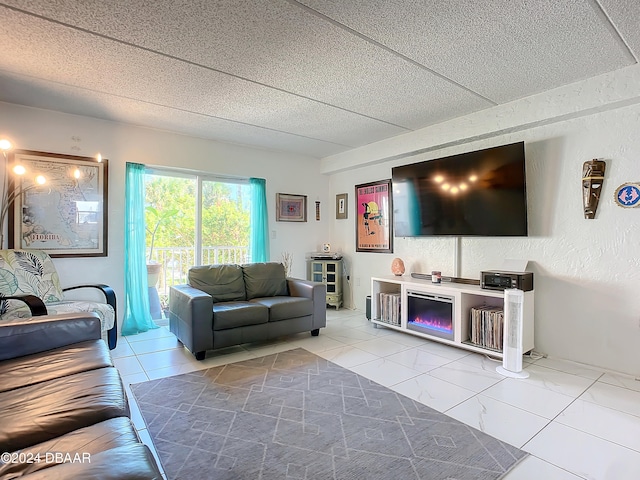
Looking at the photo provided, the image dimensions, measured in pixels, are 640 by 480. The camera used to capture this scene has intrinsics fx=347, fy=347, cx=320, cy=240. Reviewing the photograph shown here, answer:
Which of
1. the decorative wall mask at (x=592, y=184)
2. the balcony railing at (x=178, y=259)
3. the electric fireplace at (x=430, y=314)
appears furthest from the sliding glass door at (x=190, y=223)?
the decorative wall mask at (x=592, y=184)

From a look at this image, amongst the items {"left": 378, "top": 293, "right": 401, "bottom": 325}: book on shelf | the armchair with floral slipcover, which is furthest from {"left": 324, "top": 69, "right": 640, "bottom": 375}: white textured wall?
the armchair with floral slipcover

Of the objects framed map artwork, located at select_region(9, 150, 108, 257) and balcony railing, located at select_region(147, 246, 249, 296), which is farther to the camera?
balcony railing, located at select_region(147, 246, 249, 296)

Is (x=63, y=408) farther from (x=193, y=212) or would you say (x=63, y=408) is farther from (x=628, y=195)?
(x=628, y=195)

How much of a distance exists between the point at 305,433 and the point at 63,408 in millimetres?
1207

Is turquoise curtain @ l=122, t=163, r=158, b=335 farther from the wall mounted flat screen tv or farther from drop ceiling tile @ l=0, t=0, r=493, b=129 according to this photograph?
the wall mounted flat screen tv

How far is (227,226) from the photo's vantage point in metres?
4.87

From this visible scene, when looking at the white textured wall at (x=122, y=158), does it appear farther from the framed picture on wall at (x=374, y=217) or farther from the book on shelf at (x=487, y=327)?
the book on shelf at (x=487, y=327)

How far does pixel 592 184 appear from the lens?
2840 mm

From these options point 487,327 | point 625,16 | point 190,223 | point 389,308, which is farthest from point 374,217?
point 625,16

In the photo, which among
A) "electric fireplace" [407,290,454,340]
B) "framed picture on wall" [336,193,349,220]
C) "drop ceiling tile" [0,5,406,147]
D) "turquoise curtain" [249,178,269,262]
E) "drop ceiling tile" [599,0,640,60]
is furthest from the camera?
"framed picture on wall" [336,193,349,220]

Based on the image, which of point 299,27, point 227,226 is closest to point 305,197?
point 227,226

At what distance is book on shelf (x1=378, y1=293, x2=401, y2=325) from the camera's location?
3.99m

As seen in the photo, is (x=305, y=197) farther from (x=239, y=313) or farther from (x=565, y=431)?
(x=565, y=431)

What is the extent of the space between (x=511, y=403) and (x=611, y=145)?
2.20 meters
